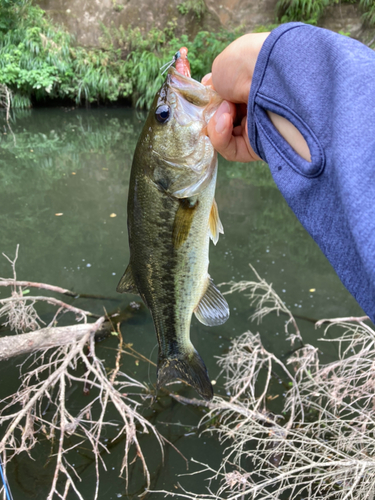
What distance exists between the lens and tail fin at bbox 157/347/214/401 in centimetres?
176

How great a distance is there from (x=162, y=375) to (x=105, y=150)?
8.61 metres

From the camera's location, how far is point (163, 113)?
1405 mm

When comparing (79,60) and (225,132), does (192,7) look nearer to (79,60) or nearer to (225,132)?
(79,60)

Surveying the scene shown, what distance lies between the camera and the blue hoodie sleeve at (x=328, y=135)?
2.46 feet

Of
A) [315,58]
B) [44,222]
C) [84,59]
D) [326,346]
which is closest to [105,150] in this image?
[44,222]

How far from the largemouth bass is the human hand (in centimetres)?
5

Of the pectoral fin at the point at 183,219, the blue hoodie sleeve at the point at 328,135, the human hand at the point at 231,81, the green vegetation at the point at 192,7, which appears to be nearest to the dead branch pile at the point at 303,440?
the pectoral fin at the point at 183,219

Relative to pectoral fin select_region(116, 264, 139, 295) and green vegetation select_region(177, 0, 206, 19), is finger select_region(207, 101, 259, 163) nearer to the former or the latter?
pectoral fin select_region(116, 264, 139, 295)

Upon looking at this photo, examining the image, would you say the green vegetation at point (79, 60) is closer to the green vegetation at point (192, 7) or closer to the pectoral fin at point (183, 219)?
the green vegetation at point (192, 7)

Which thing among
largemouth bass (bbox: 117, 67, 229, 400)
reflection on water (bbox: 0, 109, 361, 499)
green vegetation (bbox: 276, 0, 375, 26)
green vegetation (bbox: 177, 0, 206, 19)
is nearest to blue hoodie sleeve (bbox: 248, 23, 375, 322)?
largemouth bass (bbox: 117, 67, 229, 400)

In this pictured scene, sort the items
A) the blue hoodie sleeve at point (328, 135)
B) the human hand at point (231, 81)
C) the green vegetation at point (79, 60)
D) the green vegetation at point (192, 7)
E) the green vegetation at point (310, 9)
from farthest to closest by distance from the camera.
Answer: the green vegetation at point (192, 7)
the green vegetation at point (310, 9)
the green vegetation at point (79, 60)
the human hand at point (231, 81)
the blue hoodie sleeve at point (328, 135)

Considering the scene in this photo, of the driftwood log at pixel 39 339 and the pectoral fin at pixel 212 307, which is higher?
the pectoral fin at pixel 212 307

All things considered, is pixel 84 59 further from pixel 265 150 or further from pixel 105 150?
pixel 265 150

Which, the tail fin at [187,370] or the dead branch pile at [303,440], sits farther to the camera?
the dead branch pile at [303,440]
